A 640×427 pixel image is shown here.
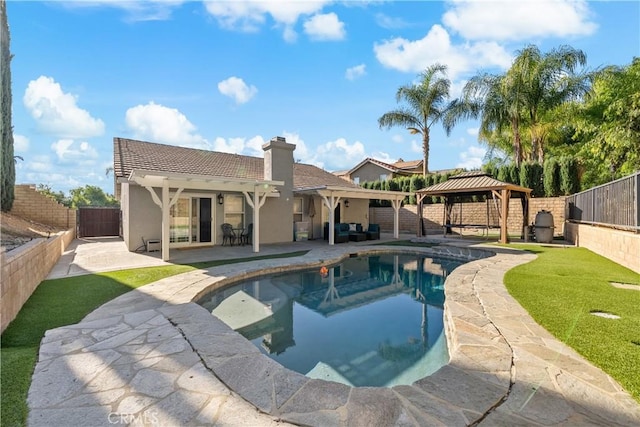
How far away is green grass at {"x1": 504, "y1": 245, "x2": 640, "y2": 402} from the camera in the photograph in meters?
3.43

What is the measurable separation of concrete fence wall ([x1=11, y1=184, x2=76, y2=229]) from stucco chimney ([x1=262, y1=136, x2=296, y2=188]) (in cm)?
1176

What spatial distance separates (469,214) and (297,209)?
1162cm

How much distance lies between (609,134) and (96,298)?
682 inches

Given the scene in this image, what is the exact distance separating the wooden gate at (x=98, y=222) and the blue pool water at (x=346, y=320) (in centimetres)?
1504

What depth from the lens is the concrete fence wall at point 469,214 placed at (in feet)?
56.5

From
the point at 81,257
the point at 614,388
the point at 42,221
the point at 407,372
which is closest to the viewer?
the point at 614,388

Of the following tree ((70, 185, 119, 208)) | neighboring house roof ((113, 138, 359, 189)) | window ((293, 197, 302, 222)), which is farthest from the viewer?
tree ((70, 185, 119, 208))

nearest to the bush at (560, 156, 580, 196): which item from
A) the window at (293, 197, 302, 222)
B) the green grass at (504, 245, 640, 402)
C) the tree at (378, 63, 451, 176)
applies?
the tree at (378, 63, 451, 176)

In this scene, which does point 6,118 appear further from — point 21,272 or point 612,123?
point 612,123

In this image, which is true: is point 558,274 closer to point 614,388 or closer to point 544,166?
point 614,388

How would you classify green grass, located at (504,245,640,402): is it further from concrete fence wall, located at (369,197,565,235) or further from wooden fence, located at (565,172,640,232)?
concrete fence wall, located at (369,197,565,235)

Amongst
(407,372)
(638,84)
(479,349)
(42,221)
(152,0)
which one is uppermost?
(638,84)

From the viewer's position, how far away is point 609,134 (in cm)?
1180

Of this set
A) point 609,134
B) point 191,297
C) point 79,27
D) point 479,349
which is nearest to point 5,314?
point 191,297
